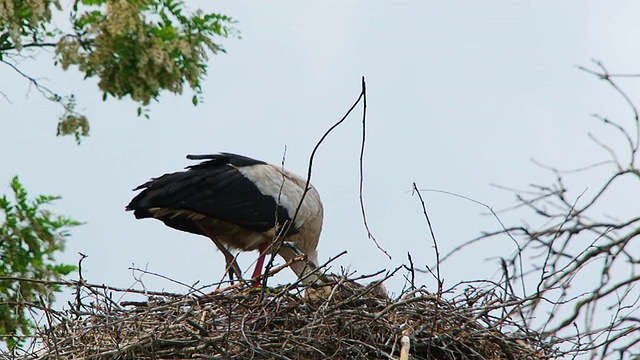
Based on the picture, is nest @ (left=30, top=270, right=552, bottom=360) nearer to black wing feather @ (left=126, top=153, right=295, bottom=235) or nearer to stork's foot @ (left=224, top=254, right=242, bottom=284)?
stork's foot @ (left=224, top=254, right=242, bottom=284)

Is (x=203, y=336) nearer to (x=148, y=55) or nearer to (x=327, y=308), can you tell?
(x=327, y=308)

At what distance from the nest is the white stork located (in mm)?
2549

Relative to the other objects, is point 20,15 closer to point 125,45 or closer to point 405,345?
point 125,45

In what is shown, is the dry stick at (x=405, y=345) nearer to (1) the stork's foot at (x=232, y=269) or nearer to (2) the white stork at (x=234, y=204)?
(1) the stork's foot at (x=232, y=269)

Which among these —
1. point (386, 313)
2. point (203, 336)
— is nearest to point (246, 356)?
point (203, 336)

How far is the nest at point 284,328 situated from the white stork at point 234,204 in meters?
2.55

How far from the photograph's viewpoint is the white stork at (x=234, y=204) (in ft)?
30.1

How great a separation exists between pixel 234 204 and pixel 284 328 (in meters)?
3.30

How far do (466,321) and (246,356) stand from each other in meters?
1.16

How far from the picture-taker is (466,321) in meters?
6.47

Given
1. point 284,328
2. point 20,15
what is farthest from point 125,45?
point 284,328

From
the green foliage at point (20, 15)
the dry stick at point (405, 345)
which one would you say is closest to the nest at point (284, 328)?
the dry stick at point (405, 345)

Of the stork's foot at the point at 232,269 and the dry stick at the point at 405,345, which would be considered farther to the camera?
the stork's foot at the point at 232,269

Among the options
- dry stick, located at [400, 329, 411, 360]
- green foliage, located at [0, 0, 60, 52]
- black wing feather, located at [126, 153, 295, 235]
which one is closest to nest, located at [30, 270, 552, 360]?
dry stick, located at [400, 329, 411, 360]
